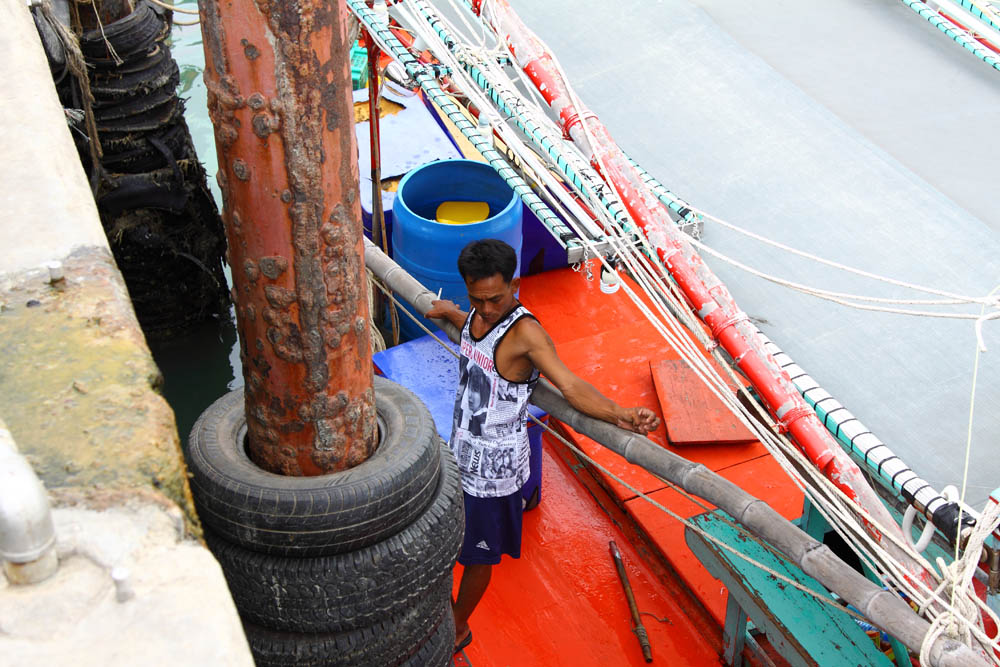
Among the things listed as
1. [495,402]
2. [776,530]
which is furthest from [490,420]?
[776,530]

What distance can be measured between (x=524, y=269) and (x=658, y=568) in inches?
82.8

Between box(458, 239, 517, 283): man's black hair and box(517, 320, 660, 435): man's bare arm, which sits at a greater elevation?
box(458, 239, 517, 283): man's black hair

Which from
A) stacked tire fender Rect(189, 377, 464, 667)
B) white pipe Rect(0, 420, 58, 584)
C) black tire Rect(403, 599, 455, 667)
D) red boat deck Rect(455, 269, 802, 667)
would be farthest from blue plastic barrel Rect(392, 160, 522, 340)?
white pipe Rect(0, 420, 58, 584)

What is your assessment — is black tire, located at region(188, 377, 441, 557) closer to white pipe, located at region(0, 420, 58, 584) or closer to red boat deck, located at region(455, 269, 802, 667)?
white pipe, located at region(0, 420, 58, 584)

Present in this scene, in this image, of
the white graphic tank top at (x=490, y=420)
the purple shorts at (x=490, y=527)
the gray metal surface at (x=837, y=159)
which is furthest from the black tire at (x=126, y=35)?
the purple shorts at (x=490, y=527)

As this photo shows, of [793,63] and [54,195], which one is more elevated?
[54,195]

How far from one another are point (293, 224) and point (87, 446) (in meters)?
0.53

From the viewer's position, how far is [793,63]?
5.49 m

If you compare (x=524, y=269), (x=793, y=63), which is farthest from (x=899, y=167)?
(x=524, y=269)

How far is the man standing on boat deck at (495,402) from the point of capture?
108 inches

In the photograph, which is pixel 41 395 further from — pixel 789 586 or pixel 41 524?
pixel 789 586

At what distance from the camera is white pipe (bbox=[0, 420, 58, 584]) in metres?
0.95

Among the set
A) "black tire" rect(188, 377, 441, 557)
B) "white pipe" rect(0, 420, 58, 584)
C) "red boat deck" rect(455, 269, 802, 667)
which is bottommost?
"red boat deck" rect(455, 269, 802, 667)

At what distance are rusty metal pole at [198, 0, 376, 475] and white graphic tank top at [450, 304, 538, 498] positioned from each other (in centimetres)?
91
